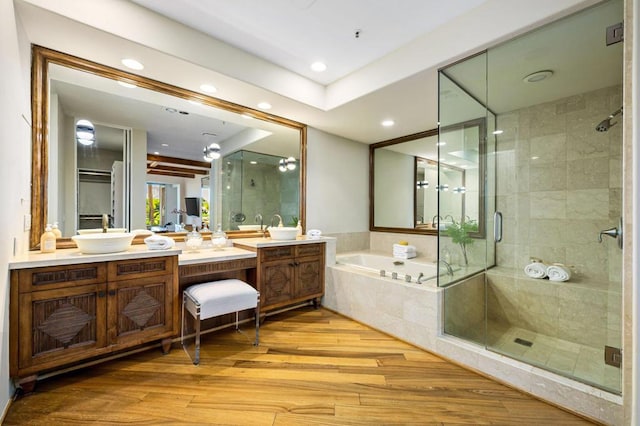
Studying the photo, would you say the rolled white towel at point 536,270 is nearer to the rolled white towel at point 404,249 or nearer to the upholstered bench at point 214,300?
the rolled white towel at point 404,249

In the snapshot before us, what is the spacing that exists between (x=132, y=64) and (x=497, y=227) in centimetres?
369

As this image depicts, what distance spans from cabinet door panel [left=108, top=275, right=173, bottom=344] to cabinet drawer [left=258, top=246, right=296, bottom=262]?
0.85 m

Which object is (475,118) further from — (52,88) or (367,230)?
(52,88)

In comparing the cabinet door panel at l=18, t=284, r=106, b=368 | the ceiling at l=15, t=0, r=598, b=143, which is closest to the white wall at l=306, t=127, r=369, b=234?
the ceiling at l=15, t=0, r=598, b=143

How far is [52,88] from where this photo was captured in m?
1.99

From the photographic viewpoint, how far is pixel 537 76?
7.64ft

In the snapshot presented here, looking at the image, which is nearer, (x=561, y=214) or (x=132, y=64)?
(x=132, y=64)

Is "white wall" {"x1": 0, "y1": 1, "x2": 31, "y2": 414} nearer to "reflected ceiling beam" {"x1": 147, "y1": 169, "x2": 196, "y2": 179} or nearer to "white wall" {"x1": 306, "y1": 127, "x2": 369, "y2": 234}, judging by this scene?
"reflected ceiling beam" {"x1": 147, "y1": 169, "x2": 196, "y2": 179}

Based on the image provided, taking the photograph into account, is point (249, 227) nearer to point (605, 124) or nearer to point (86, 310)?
point (86, 310)

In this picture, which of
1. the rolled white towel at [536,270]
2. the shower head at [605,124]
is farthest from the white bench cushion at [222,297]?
the shower head at [605,124]

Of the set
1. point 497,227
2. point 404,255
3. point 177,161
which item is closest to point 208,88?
point 177,161

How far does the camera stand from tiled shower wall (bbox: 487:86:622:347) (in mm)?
2252

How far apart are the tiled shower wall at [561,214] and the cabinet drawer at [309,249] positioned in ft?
5.89

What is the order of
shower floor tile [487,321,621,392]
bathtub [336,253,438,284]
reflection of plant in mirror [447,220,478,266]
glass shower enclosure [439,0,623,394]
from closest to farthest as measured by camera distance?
shower floor tile [487,321,621,392] < glass shower enclosure [439,0,623,394] < reflection of plant in mirror [447,220,478,266] < bathtub [336,253,438,284]
